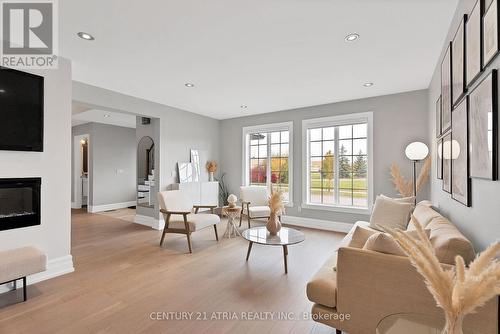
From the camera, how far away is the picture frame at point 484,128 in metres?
1.25

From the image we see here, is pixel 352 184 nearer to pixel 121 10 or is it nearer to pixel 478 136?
pixel 478 136

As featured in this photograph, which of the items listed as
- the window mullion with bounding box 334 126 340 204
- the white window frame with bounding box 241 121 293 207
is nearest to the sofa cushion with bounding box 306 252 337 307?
the window mullion with bounding box 334 126 340 204

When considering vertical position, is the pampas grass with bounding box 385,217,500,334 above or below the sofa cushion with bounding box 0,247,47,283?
above

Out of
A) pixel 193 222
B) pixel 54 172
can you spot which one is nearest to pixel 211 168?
pixel 193 222

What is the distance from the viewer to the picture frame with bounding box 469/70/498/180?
125cm

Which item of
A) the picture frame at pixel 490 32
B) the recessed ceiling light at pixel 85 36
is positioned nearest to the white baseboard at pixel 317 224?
the picture frame at pixel 490 32

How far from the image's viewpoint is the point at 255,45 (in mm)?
2551

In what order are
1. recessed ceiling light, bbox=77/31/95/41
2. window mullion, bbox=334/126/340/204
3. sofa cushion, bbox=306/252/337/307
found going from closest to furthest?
sofa cushion, bbox=306/252/337/307, recessed ceiling light, bbox=77/31/95/41, window mullion, bbox=334/126/340/204

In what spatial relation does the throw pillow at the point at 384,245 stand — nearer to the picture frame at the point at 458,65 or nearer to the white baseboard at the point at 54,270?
the picture frame at the point at 458,65

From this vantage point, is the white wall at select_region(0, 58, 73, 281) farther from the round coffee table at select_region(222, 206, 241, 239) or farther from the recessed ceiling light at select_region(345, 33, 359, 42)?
the recessed ceiling light at select_region(345, 33, 359, 42)

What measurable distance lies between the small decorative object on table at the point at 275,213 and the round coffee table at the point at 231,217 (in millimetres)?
1129

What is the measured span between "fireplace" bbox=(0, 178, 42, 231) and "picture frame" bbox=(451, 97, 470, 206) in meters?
3.96

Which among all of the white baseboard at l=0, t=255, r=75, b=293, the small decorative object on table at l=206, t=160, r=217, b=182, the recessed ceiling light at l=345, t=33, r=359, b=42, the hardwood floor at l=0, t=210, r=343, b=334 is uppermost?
the recessed ceiling light at l=345, t=33, r=359, b=42

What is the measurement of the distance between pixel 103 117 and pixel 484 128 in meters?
6.97
